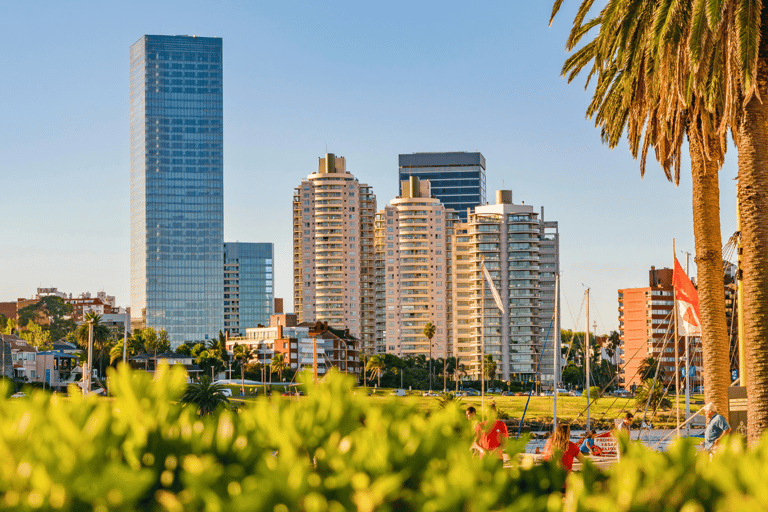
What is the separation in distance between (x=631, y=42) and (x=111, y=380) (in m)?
13.9

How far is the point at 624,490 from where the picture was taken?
3100 mm

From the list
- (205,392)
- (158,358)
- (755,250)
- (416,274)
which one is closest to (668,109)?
(755,250)

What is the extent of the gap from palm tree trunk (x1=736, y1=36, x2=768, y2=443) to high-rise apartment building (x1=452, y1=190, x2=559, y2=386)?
145658 mm

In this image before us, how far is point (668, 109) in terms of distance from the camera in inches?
619

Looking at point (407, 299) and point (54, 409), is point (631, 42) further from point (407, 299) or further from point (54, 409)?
point (407, 299)

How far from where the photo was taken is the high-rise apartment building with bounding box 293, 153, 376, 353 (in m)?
187

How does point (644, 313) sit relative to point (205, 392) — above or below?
above

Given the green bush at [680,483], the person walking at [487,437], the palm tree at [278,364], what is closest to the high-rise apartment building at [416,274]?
the palm tree at [278,364]

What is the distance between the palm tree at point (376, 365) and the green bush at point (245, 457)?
14097 cm

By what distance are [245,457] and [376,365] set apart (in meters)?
143

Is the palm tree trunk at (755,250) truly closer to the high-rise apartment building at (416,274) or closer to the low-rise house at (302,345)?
the low-rise house at (302,345)

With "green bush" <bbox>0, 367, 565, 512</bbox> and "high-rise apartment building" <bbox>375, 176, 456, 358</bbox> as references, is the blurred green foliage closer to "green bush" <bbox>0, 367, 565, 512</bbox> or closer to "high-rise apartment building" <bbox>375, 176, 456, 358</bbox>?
"green bush" <bbox>0, 367, 565, 512</bbox>

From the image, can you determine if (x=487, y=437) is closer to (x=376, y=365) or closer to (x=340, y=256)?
(x=376, y=365)

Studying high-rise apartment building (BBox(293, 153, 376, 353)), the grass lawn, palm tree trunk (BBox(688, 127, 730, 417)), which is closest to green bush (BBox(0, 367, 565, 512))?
palm tree trunk (BBox(688, 127, 730, 417))
